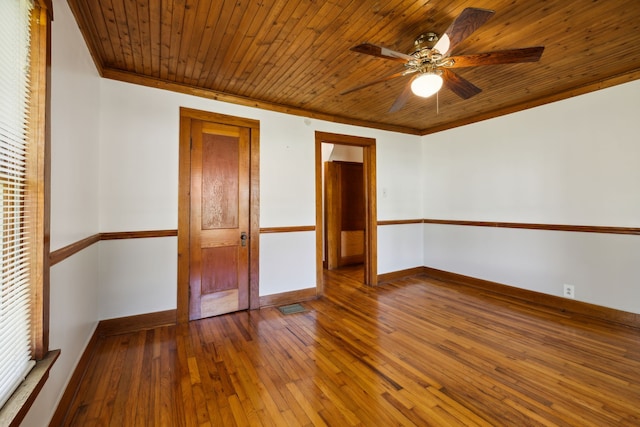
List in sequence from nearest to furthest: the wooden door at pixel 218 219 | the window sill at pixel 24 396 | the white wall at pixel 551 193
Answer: the window sill at pixel 24 396
the white wall at pixel 551 193
the wooden door at pixel 218 219

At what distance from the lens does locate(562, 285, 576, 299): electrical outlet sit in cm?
322

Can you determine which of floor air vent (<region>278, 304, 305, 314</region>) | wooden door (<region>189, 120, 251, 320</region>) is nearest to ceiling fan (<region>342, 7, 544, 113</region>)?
wooden door (<region>189, 120, 251, 320</region>)

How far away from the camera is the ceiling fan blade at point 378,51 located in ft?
5.83

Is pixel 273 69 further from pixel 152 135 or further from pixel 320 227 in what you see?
pixel 320 227

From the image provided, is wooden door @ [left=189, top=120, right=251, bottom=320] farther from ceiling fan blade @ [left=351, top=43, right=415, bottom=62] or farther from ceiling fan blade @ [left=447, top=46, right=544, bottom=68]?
ceiling fan blade @ [left=447, top=46, right=544, bottom=68]

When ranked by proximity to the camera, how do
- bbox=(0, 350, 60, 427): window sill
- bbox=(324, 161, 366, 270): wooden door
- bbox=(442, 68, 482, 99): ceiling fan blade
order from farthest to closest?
bbox=(324, 161, 366, 270): wooden door, bbox=(442, 68, 482, 99): ceiling fan blade, bbox=(0, 350, 60, 427): window sill

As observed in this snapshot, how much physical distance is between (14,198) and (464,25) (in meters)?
2.40

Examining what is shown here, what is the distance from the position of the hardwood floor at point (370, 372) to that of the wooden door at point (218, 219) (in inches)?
11.2

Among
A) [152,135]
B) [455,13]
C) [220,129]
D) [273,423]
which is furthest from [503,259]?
[152,135]

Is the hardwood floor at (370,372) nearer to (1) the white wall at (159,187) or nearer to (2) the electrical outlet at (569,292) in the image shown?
(2) the electrical outlet at (569,292)

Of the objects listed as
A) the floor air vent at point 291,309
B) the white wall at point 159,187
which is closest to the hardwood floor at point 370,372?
the floor air vent at point 291,309

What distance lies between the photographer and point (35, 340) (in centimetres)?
124

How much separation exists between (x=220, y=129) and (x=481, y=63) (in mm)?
2629

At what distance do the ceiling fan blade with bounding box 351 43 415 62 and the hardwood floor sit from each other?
7.47ft
